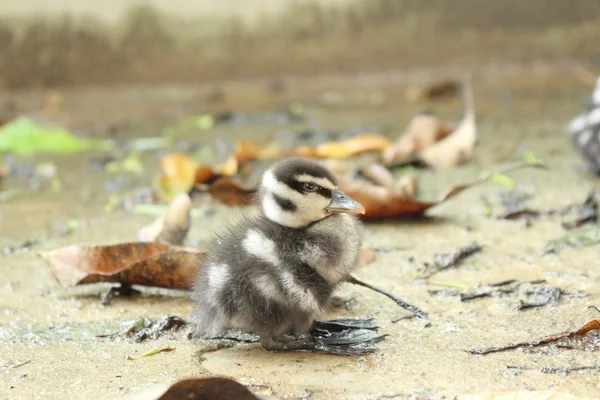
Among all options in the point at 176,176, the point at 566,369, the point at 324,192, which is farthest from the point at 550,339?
the point at 176,176

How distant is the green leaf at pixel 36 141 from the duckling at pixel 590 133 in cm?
302

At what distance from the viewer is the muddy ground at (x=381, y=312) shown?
6.89 ft

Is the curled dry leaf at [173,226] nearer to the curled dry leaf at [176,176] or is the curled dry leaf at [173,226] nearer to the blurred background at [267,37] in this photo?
the curled dry leaf at [176,176]

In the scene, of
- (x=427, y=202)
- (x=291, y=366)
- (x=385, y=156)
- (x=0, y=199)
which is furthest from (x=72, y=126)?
(x=291, y=366)

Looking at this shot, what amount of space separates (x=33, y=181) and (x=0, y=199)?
450 millimetres

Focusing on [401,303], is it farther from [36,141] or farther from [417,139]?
[36,141]

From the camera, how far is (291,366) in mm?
2256

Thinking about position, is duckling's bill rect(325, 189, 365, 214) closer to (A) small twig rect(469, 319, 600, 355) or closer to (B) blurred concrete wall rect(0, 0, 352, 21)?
(A) small twig rect(469, 319, 600, 355)

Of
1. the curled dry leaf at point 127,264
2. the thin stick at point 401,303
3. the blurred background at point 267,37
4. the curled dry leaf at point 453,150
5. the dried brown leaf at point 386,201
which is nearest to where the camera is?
the thin stick at point 401,303

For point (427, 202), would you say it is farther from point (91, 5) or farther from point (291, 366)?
point (91, 5)

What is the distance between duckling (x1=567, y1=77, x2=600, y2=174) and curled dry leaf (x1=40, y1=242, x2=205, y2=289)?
2.25m

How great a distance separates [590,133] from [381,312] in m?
2.05

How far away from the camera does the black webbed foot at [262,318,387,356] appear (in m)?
2.34

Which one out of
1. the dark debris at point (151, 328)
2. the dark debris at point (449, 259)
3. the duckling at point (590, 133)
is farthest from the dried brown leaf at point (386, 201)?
the dark debris at point (151, 328)
